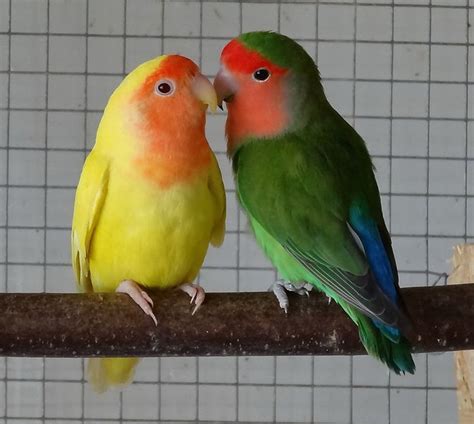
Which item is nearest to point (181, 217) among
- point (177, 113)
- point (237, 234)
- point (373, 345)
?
point (177, 113)

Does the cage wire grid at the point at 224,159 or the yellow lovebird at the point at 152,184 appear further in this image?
the cage wire grid at the point at 224,159

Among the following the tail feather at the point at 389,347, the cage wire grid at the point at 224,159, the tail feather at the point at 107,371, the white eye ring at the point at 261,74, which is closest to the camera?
the tail feather at the point at 389,347

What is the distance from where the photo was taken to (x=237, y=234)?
5.67ft

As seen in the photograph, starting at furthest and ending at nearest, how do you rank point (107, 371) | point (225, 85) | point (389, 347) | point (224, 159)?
1. point (224, 159)
2. point (107, 371)
3. point (225, 85)
4. point (389, 347)

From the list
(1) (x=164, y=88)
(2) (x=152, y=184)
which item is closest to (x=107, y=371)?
(2) (x=152, y=184)

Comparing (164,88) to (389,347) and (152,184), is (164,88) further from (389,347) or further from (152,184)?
(389,347)

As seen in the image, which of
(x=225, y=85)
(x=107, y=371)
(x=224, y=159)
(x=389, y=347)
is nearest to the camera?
(x=389, y=347)

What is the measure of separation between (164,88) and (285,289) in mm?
290

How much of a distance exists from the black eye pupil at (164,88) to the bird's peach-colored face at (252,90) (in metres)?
0.07

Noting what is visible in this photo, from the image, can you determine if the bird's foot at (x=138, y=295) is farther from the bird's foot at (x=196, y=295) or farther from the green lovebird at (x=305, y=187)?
the green lovebird at (x=305, y=187)

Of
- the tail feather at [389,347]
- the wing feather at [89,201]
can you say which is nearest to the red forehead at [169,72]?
the wing feather at [89,201]

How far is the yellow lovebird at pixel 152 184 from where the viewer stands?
946 millimetres

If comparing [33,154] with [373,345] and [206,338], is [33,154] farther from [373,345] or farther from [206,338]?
[373,345]

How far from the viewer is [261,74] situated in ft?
3.27
